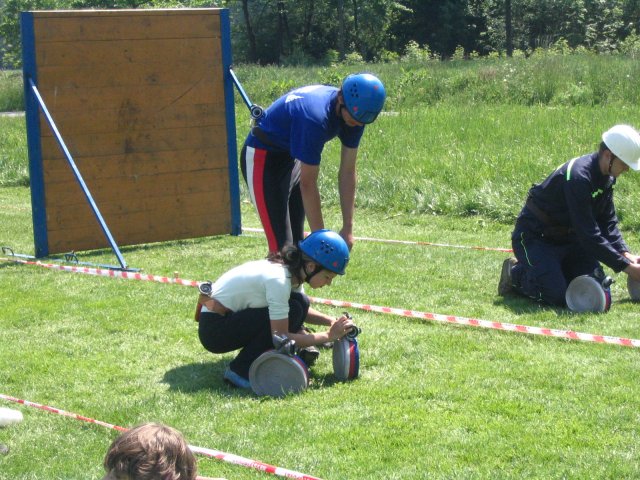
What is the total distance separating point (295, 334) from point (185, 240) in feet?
19.8

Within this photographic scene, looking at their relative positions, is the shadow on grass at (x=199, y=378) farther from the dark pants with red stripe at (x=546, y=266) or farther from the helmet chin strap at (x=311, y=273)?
the dark pants with red stripe at (x=546, y=266)

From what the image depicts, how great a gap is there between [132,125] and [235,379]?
5.87m

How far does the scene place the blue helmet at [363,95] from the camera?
19.0 feet

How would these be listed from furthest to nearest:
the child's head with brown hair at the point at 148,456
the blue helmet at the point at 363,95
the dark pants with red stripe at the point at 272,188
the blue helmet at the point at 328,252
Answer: the dark pants with red stripe at the point at 272,188 → the blue helmet at the point at 363,95 → the blue helmet at the point at 328,252 → the child's head with brown hair at the point at 148,456

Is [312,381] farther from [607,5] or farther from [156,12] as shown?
[607,5]

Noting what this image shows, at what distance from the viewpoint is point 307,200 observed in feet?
20.0

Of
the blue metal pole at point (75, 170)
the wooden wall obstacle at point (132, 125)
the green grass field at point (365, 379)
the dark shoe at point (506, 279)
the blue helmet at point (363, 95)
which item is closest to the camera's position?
the green grass field at point (365, 379)

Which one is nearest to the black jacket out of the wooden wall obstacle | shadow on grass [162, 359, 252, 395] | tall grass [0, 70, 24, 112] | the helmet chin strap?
the helmet chin strap

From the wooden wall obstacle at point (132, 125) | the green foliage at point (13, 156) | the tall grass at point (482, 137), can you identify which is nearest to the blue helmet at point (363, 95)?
the wooden wall obstacle at point (132, 125)

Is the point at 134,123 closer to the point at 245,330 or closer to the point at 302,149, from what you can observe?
the point at 302,149

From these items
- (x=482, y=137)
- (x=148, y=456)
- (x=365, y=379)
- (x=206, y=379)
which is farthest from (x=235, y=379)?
(x=482, y=137)

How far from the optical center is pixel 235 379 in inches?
221

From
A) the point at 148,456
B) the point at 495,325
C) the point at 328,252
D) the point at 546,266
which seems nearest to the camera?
the point at 148,456

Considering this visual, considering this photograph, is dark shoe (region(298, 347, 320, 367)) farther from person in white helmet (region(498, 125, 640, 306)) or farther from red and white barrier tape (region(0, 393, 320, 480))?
person in white helmet (region(498, 125, 640, 306))
